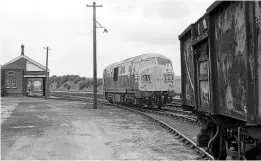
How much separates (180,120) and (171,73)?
7485mm

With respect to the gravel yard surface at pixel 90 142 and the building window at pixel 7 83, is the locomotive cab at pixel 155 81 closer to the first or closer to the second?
the gravel yard surface at pixel 90 142

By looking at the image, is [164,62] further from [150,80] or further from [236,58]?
[236,58]

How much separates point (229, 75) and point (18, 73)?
186 feet

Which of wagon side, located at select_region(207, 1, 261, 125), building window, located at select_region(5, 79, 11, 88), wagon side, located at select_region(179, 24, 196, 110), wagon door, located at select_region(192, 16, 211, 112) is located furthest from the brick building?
wagon side, located at select_region(207, 1, 261, 125)

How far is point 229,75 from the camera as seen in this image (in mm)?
4980

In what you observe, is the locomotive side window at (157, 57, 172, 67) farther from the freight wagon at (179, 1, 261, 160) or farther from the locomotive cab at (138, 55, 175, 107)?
the freight wagon at (179, 1, 261, 160)

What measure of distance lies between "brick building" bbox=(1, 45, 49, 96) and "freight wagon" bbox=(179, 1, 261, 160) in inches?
2060

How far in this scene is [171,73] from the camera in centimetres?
2355

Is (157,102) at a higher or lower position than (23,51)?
lower

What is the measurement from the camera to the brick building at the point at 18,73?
57.2m

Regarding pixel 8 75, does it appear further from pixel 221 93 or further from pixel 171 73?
pixel 221 93

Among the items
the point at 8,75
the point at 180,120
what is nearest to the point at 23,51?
the point at 8,75

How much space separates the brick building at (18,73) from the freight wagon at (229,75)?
52.3m

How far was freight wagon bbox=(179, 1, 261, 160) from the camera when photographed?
4000 mm
